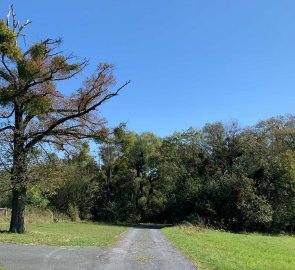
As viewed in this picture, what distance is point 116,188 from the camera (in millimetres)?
75875

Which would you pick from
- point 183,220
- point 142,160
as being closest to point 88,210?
point 142,160

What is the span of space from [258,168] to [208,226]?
375 inches

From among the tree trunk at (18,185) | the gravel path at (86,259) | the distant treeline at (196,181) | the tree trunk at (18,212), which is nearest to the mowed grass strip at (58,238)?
the tree trunk at (18,212)

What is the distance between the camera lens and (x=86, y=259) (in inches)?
564

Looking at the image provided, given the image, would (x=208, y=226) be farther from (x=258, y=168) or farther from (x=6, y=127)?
(x=6, y=127)

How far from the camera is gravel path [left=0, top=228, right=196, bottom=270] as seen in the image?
1276cm

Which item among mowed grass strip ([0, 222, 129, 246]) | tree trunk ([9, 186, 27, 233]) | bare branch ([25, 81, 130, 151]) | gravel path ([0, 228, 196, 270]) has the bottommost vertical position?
gravel path ([0, 228, 196, 270])

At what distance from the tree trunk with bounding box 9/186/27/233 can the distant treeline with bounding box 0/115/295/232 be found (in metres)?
3.51

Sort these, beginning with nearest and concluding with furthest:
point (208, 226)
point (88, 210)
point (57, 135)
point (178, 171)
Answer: point (57, 135) → point (208, 226) → point (178, 171) → point (88, 210)

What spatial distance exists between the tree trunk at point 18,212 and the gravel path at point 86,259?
860 cm

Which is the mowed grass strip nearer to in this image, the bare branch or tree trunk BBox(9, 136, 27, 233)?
tree trunk BBox(9, 136, 27, 233)

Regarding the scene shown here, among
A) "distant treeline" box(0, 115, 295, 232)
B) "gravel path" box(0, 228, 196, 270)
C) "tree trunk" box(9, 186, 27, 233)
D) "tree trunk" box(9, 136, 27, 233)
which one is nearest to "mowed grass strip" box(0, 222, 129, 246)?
"tree trunk" box(9, 186, 27, 233)

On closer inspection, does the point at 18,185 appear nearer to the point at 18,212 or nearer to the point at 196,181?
the point at 18,212

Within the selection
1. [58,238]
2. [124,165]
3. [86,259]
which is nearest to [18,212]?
[58,238]
